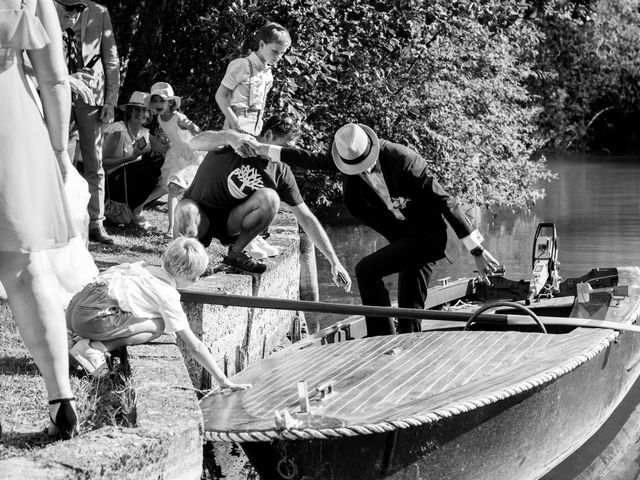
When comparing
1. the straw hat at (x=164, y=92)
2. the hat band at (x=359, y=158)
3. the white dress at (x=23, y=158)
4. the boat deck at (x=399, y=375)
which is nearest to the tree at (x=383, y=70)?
the straw hat at (x=164, y=92)

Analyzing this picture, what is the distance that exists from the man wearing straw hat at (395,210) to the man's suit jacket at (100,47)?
1.92 metres

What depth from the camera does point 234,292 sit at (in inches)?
270

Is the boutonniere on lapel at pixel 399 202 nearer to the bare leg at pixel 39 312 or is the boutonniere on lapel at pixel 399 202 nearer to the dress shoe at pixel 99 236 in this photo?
the dress shoe at pixel 99 236

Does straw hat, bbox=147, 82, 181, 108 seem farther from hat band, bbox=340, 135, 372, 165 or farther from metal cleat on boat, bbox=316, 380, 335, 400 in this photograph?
metal cleat on boat, bbox=316, 380, 335, 400

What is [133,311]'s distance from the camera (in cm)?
531

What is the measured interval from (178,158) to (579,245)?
719 cm

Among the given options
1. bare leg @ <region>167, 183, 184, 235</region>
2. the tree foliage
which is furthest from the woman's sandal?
the tree foliage

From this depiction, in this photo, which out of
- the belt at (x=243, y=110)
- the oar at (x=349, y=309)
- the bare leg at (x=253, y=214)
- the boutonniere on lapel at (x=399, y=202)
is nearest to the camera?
the oar at (x=349, y=309)

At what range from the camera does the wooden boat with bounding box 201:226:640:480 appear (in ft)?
15.9

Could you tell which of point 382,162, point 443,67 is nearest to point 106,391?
point 382,162

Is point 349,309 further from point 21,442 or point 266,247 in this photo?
point 21,442

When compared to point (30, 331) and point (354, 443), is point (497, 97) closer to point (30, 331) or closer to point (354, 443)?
point (354, 443)

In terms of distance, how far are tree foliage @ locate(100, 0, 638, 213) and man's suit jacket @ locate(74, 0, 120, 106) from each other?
2.52m

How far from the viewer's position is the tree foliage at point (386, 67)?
36.7 feet
